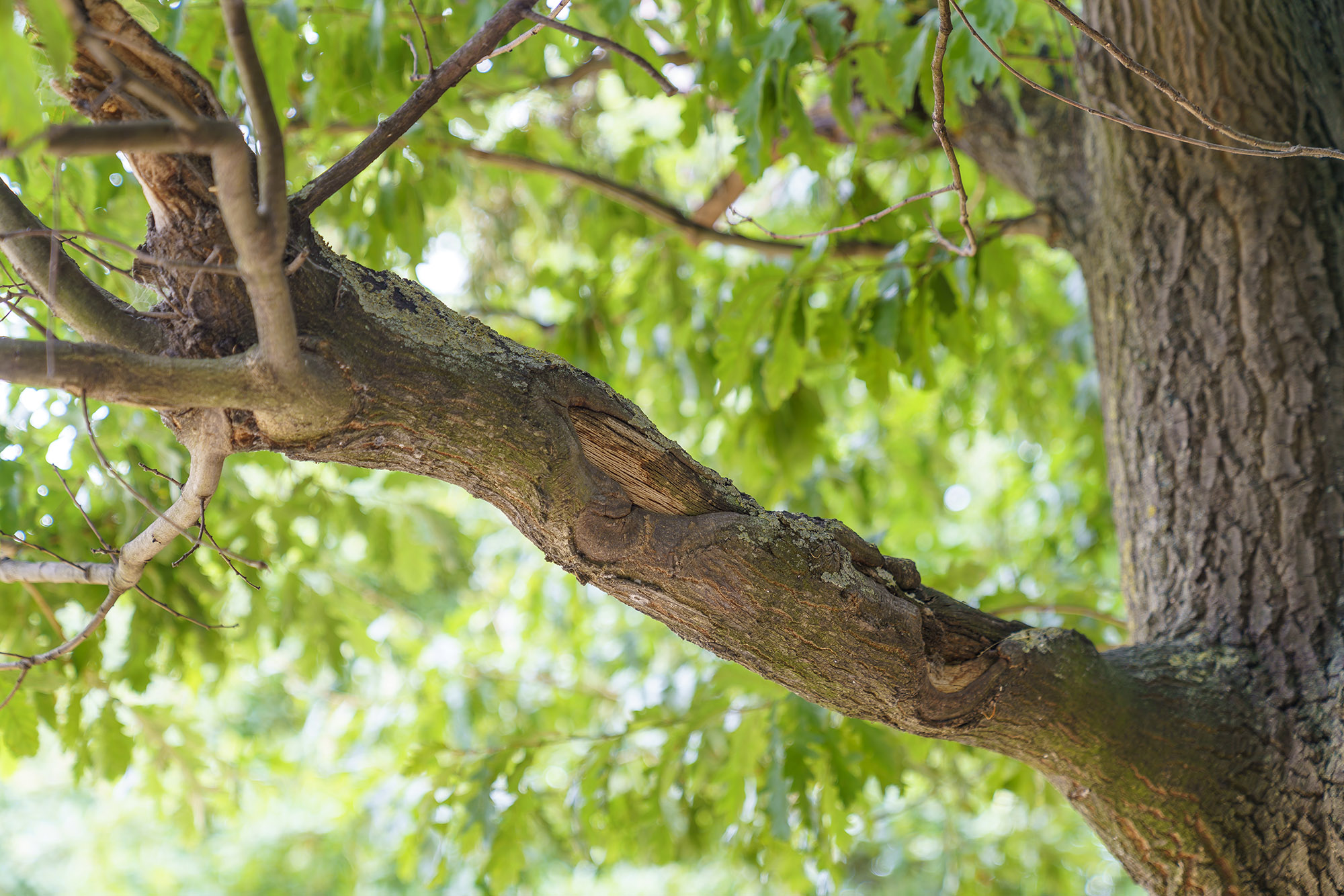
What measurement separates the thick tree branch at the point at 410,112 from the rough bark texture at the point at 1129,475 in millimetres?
62

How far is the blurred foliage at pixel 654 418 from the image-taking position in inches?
73.7

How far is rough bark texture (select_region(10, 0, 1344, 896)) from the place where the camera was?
3.29 feet

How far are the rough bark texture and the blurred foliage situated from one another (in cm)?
25

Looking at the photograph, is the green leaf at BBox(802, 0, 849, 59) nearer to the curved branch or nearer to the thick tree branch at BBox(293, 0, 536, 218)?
the thick tree branch at BBox(293, 0, 536, 218)

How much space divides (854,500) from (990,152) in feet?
4.99

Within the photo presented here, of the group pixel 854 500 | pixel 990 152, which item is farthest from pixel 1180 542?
pixel 854 500

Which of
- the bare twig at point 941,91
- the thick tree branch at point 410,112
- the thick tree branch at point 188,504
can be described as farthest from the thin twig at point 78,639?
the bare twig at point 941,91

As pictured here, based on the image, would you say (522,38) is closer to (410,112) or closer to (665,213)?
(410,112)

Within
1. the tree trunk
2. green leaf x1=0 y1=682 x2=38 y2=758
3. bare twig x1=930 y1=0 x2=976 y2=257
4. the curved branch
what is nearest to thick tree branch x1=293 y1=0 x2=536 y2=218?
the curved branch

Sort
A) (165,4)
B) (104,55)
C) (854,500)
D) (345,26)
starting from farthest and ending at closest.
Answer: (854,500) → (345,26) → (165,4) → (104,55)

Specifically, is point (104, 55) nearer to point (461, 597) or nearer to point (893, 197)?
point (893, 197)

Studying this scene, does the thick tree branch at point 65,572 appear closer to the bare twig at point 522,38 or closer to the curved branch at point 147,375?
the curved branch at point 147,375

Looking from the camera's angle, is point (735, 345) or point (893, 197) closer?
point (735, 345)

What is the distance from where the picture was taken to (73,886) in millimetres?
8188
